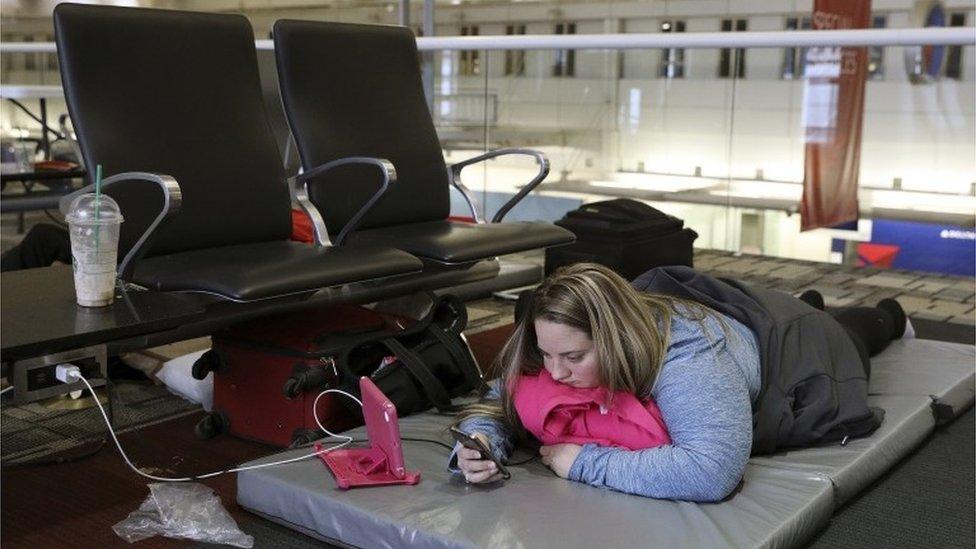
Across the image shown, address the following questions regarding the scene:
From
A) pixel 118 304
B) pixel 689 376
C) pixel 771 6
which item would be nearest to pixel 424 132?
pixel 118 304

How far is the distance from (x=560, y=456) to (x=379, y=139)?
1520 mm

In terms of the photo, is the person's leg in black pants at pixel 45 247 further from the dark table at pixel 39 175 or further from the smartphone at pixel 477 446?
the smartphone at pixel 477 446

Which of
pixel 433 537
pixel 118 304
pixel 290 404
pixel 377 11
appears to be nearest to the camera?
pixel 433 537

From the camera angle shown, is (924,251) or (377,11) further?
(377,11)

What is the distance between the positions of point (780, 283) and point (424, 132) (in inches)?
71.0

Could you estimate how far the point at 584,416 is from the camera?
6.89 ft

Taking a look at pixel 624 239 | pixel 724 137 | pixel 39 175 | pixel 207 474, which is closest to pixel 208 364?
pixel 207 474

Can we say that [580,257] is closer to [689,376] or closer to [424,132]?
[424,132]

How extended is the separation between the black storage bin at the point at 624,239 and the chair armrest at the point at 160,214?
1.67m

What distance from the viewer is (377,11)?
379 inches

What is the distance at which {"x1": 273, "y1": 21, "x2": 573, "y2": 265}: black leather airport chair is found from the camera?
3.06 m

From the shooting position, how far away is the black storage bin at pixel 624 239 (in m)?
3.75

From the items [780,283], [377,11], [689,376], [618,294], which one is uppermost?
[377,11]

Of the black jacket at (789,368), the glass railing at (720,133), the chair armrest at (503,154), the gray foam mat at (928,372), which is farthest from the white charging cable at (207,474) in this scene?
the glass railing at (720,133)
